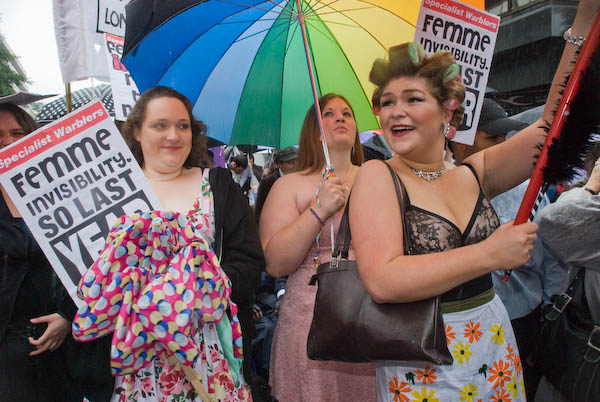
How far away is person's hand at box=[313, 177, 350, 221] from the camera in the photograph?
228cm

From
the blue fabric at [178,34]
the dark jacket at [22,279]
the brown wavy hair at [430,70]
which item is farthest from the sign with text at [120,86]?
the brown wavy hair at [430,70]

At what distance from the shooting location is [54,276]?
2.26 metres

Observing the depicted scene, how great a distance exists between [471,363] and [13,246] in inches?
82.2

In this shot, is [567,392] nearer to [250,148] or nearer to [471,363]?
[471,363]

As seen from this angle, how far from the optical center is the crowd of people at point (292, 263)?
61.6 inches

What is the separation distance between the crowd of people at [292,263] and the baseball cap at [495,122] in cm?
65

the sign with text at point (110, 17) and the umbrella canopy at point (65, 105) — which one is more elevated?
the sign with text at point (110, 17)

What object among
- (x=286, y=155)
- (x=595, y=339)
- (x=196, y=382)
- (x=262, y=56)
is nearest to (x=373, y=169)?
(x=196, y=382)

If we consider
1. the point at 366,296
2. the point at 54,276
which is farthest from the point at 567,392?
the point at 54,276

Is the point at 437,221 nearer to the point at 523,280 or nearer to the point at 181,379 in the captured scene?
the point at 181,379

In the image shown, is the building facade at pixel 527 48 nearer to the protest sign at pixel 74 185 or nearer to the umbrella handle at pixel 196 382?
the protest sign at pixel 74 185

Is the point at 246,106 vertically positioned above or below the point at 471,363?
above

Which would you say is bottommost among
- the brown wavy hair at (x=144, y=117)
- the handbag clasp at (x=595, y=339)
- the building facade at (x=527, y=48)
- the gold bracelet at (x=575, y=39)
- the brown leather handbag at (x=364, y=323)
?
the handbag clasp at (x=595, y=339)

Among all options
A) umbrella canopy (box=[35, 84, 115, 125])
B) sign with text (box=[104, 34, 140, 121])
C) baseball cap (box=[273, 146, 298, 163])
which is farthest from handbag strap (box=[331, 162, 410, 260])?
umbrella canopy (box=[35, 84, 115, 125])
